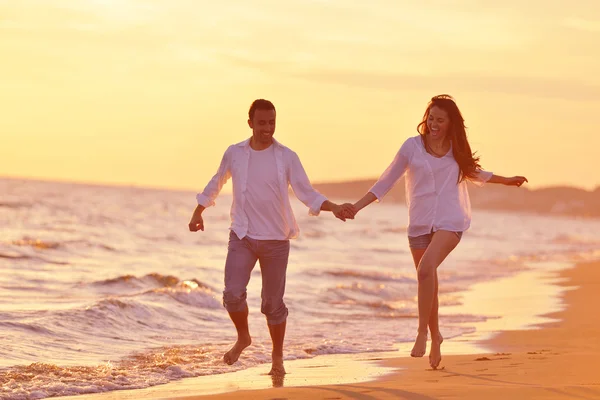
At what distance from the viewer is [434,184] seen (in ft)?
22.9

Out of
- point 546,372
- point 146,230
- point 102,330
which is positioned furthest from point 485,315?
point 146,230

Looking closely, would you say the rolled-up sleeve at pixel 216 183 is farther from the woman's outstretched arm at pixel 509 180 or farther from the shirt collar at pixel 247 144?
the woman's outstretched arm at pixel 509 180

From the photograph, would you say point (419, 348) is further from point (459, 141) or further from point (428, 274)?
point (459, 141)

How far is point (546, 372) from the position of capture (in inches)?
274

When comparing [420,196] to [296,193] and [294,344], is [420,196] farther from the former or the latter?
[294,344]

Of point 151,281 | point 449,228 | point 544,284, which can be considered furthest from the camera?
point 544,284

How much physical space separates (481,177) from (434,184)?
392 millimetres

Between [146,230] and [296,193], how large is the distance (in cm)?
3296

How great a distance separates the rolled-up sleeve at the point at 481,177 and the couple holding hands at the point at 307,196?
11 millimetres

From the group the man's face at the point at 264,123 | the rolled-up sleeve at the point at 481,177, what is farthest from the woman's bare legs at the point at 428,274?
the man's face at the point at 264,123

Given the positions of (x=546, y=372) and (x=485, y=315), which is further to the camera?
(x=485, y=315)

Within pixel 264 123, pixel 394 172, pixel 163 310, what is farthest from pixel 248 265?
pixel 163 310

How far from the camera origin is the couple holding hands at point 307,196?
6.92 metres

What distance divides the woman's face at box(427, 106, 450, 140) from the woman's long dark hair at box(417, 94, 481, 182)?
0.03 m
